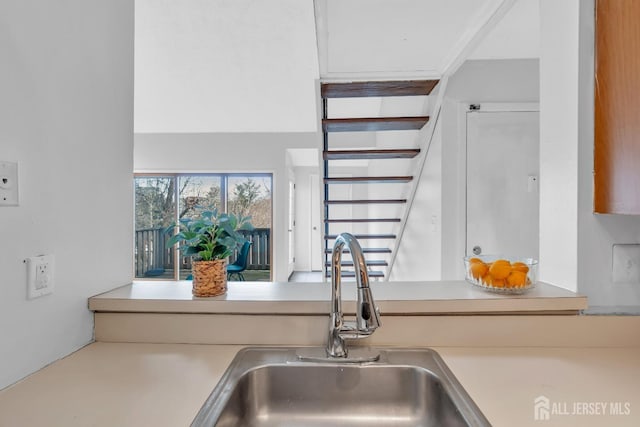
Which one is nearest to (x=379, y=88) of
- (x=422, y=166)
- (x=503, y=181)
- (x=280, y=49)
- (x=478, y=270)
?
(x=422, y=166)

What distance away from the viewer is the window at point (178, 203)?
5277mm

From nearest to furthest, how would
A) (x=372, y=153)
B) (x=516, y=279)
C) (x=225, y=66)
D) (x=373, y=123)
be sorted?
1. (x=516, y=279)
2. (x=373, y=123)
3. (x=372, y=153)
4. (x=225, y=66)

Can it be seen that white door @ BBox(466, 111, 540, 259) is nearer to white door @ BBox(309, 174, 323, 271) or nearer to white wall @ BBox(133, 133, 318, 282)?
white wall @ BBox(133, 133, 318, 282)

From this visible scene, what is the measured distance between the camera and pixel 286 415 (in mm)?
878

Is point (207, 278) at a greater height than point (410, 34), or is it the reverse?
point (410, 34)

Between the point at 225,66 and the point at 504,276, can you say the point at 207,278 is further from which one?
the point at 225,66

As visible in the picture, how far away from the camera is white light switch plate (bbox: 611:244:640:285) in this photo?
3.26 feet

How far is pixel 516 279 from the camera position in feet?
3.25

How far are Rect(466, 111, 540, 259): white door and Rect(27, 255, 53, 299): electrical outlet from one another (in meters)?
2.25

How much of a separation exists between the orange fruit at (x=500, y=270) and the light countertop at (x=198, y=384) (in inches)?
8.1

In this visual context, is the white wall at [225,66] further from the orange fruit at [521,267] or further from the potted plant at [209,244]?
the orange fruit at [521,267]

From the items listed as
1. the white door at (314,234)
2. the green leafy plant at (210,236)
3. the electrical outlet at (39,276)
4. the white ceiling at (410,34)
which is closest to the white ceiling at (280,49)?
the white ceiling at (410,34)

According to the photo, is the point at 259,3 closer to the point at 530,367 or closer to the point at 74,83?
the point at 74,83

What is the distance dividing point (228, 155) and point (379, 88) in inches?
130
